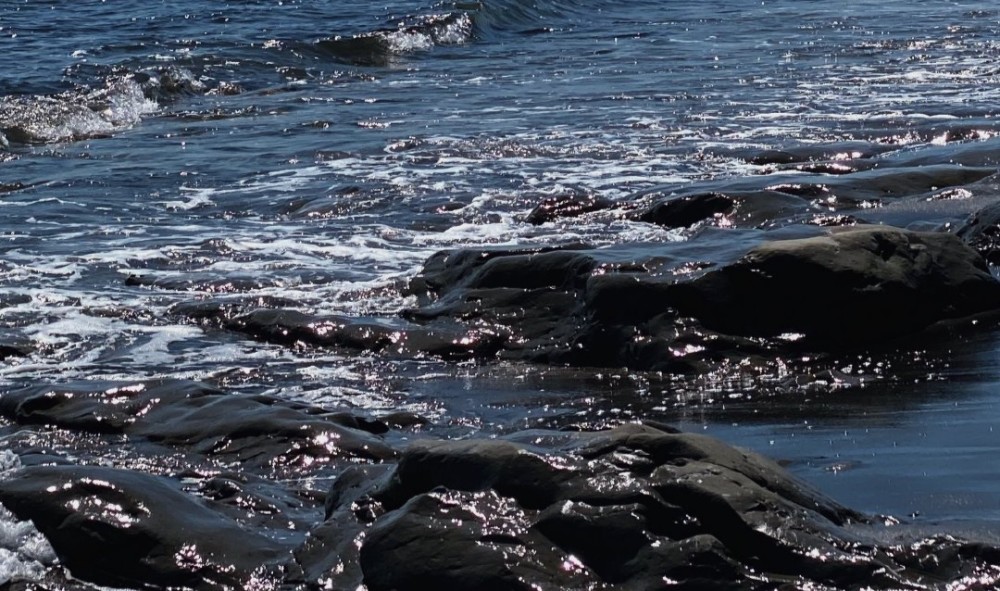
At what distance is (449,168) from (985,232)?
521 centimetres

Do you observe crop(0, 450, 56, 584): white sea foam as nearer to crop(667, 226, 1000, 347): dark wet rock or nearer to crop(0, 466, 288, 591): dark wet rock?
crop(0, 466, 288, 591): dark wet rock

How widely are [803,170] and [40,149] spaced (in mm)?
7670

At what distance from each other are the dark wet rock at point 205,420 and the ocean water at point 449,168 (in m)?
0.22

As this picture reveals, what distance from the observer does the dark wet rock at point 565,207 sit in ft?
32.3

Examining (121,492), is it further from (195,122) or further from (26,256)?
(195,122)

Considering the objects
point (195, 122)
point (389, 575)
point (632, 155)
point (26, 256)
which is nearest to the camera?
point (389, 575)

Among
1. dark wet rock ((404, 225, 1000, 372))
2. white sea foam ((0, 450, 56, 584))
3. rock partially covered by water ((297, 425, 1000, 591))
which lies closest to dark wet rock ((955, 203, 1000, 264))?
dark wet rock ((404, 225, 1000, 372))

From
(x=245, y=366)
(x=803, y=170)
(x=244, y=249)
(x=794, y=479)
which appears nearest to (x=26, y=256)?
(x=244, y=249)

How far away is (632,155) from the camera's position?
39.8 ft

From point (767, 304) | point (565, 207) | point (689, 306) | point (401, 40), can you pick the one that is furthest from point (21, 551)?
point (401, 40)

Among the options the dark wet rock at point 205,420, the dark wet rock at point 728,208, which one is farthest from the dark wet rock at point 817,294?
the dark wet rock at point 728,208

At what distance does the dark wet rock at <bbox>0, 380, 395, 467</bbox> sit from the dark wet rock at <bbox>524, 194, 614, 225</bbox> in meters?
4.17

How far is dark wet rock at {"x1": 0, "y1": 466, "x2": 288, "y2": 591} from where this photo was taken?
4371 mm

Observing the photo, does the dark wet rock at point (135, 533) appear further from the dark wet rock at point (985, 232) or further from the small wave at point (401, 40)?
the small wave at point (401, 40)
